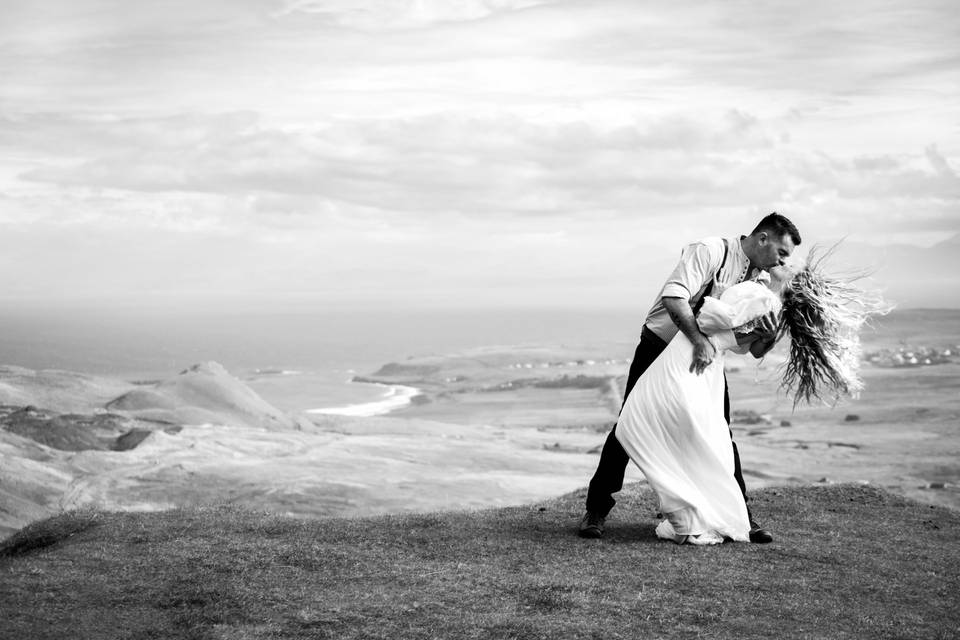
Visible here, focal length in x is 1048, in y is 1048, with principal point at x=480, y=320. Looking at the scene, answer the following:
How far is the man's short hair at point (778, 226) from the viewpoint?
9305 mm

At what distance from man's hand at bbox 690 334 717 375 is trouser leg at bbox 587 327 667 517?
445mm

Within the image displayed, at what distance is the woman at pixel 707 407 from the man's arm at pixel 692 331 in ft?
0.27

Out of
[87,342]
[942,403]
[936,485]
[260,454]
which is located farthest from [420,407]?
[87,342]

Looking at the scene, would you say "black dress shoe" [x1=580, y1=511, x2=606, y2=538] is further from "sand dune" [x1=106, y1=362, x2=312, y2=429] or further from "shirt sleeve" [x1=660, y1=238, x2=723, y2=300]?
"sand dune" [x1=106, y1=362, x2=312, y2=429]

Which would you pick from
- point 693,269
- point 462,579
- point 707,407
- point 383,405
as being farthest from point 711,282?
point 383,405

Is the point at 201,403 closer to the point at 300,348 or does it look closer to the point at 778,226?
the point at 778,226

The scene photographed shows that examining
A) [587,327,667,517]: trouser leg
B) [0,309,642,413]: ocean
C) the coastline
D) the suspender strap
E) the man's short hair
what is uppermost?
the man's short hair

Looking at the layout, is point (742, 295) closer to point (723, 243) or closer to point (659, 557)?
point (723, 243)

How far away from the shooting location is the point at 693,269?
9.52 meters

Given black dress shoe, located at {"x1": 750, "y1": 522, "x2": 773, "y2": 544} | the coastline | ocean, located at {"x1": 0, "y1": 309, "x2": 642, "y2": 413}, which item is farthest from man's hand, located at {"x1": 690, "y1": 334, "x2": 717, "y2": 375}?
ocean, located at {"x1": 0, "y1": 309, "x2": 642, "y2": 413}

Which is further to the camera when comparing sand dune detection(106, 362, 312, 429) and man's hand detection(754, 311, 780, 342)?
sand dune detection(106, 362, 312, 429)

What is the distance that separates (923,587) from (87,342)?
144960 mm

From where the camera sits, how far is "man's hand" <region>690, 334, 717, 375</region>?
9523mm

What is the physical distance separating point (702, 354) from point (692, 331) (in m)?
0.26
